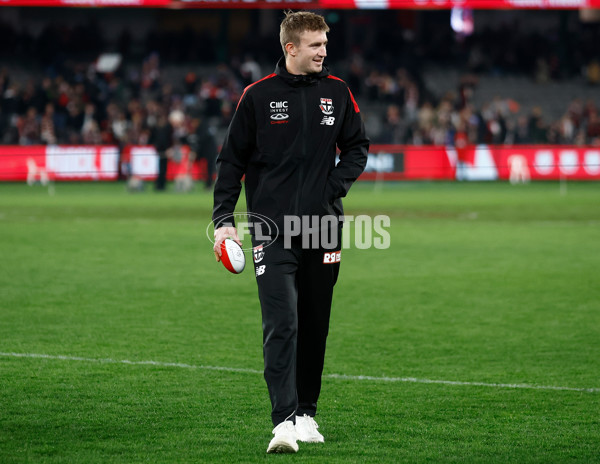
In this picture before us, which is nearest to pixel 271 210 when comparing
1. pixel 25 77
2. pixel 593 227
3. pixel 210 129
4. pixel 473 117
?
pixel 593 227

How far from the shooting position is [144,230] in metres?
18.8

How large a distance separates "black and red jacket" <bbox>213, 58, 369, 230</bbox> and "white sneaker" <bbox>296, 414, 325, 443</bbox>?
42.0 inches

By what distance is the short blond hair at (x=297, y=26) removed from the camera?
5441 mm

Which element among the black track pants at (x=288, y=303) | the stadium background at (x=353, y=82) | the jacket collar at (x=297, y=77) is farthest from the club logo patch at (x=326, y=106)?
the stadium background at (x=353, y=82)

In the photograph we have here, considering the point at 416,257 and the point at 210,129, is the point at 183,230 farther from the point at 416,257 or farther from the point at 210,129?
the point at 210,129

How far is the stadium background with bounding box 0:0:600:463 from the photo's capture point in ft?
20.2

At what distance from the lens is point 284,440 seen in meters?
5.41

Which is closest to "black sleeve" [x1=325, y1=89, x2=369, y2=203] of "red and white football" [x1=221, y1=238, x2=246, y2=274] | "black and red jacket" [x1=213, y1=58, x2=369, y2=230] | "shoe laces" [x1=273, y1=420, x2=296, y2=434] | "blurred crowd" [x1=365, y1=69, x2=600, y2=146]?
"black and red jacket" [x1=213, y1=58, x2=369, y2=230]

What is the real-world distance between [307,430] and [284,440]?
0.35 metres

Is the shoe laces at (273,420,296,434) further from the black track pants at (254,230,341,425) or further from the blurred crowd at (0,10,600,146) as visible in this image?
the blurred crowd at (0,10,600,146)

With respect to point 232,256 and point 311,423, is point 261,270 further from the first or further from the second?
point 311,423

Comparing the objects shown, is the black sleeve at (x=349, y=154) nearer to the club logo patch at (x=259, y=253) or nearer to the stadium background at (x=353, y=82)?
the club logo patch at (x=259, y=253)

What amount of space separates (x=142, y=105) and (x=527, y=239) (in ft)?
74.0

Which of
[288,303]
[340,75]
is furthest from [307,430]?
[340,75]
